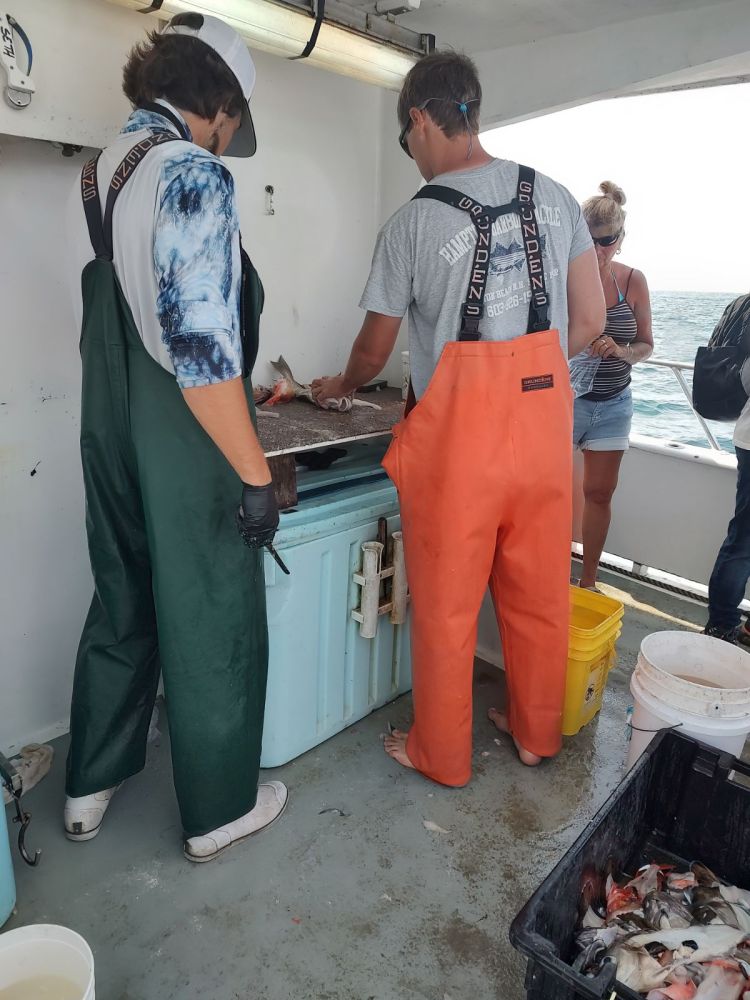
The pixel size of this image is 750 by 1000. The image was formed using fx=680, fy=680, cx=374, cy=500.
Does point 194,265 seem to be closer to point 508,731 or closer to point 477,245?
point 477,245

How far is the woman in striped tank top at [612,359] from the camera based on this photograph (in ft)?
9.62

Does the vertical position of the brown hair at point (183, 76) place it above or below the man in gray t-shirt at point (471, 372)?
above

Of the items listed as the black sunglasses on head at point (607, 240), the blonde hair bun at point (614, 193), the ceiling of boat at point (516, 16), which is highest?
the ceiling of boat at point (516, 16)

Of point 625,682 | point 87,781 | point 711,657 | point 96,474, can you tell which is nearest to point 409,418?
point 96,474

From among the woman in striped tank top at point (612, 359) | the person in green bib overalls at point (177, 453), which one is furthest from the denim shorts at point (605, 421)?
the person in green bib overalls at point (177, 453)

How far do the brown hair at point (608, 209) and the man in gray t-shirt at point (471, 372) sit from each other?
1.00 meters

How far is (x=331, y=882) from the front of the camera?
1852 millimetres

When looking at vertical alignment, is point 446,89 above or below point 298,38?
below

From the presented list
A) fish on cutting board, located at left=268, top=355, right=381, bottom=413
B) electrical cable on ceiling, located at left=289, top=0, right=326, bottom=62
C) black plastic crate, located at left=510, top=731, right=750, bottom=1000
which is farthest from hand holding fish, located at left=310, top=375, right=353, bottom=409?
black plastic crate, located at left=510, top=731, right=750, bottom=1000

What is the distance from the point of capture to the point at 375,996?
1562mm

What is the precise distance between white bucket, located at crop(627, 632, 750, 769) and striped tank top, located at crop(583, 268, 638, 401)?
4.32 ft

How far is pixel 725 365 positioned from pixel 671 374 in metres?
4.09

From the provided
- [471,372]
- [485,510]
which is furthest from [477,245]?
[485,510]

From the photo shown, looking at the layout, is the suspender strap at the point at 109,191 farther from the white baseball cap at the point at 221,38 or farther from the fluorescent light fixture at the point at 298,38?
the fluorescent light fixture at the point at 298,38
